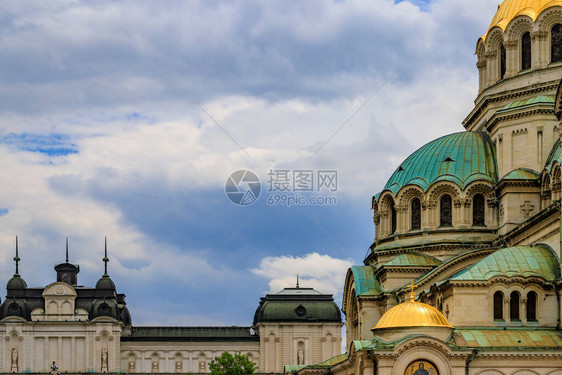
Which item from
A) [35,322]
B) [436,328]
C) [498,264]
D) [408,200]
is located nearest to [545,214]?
[498,264]

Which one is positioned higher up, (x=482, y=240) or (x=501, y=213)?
(x=501, y=213)

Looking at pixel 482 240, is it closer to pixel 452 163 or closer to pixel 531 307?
pixel 452 163

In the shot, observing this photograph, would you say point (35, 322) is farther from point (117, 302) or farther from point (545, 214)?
point (545, 214)

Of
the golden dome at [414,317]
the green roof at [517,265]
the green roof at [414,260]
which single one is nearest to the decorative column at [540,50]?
the green roof at [414,260]

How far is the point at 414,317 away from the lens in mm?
65125

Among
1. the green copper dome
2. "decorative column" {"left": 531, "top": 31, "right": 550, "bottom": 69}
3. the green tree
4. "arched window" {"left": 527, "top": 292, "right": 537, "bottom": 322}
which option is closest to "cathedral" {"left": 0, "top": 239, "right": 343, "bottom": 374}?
the green tree

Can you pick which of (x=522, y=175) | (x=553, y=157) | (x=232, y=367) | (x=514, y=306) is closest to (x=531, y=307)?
(x=514, y=306)

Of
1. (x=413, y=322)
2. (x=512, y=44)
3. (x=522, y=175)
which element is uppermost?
(x=512, y=44)

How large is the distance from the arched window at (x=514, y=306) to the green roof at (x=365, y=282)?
16355 mm

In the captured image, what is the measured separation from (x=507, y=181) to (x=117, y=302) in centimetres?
6908

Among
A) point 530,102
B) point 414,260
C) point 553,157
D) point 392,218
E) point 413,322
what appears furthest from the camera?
point 392,218

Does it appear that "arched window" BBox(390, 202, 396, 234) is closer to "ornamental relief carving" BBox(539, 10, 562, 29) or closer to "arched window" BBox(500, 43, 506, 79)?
"arched window" BBox(500, 43, 506, 79)

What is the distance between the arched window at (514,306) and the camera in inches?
2689

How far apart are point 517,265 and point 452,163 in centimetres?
1566
